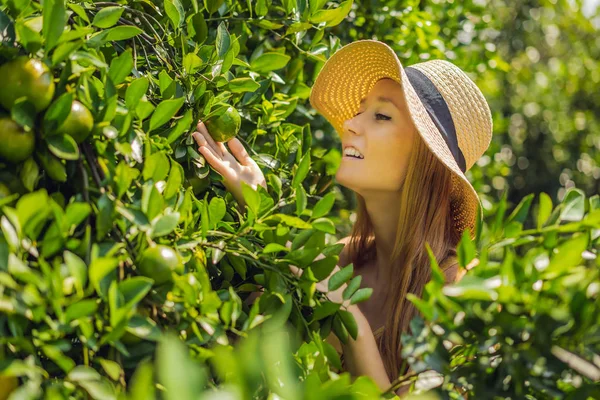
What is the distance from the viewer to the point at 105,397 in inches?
30.0

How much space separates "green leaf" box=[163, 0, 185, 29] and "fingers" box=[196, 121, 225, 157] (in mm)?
168

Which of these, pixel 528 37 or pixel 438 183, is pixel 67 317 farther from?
pixel 528 37

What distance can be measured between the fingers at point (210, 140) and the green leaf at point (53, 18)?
1.34 ft

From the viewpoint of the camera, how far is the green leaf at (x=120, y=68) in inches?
38.5

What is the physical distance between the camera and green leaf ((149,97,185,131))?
104 cm

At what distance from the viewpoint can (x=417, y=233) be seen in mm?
1794

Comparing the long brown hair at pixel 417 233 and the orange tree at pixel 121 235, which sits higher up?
the orange tree at pixel 121 235

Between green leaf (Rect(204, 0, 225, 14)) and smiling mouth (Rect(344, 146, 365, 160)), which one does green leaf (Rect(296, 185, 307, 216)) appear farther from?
smiling mouth (Rect(344, 146, 365, 160))

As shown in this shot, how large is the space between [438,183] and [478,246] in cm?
77

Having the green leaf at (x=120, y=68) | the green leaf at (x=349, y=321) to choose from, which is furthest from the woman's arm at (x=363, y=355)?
the green leaf at (x=120, y=68)

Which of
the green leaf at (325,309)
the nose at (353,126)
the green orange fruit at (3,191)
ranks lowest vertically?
the nose at (353,126)

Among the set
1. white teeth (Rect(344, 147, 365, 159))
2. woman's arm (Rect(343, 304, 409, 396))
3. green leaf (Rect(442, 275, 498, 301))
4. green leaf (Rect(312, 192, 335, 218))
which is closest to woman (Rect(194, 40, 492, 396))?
white teeth (Rect(344, 147, 365, 159))

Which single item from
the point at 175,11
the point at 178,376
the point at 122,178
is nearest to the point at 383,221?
the point at 175,11

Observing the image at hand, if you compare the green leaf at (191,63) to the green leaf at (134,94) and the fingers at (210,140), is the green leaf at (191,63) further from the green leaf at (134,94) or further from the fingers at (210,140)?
the green leaf at (134,94)
